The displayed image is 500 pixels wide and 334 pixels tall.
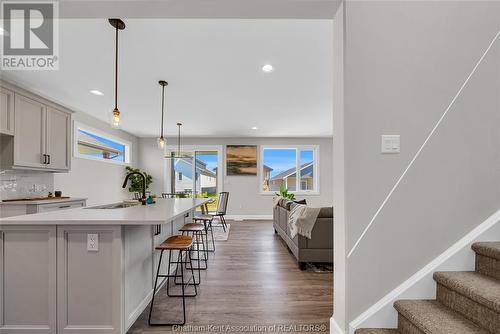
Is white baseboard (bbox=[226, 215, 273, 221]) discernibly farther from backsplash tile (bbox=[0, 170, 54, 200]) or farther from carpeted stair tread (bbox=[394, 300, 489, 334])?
carpeted stair tread (bbox=[394, 300, 489, 334])

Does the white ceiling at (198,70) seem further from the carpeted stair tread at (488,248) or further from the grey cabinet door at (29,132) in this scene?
the carpeted stair tread at (488,248)

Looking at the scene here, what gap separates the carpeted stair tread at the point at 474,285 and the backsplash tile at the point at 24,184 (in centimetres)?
516

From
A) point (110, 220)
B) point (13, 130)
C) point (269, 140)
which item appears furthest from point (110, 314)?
point (269, 140)

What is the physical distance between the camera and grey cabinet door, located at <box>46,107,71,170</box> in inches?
141

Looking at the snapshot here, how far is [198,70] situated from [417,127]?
251 cm

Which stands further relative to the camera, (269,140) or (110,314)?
(269,140)

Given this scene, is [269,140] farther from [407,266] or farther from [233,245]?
[407,266]

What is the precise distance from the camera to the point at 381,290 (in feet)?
4.85

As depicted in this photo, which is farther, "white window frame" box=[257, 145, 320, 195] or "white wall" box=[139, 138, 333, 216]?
"white window frame" box=[257, 145, 320, 195]

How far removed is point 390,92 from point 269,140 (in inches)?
234

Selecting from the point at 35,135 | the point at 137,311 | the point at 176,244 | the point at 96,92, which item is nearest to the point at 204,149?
the point at 96,92

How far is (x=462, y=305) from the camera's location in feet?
4.20

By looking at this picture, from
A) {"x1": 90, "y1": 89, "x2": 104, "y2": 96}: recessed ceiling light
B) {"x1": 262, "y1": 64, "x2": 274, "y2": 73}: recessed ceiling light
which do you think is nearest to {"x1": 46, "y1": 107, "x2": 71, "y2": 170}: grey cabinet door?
{"x1": 90, "y1": 89, "x2": 104, "y2": 96}: recessed ceiling light

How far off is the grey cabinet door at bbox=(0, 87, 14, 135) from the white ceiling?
0.31 meters
